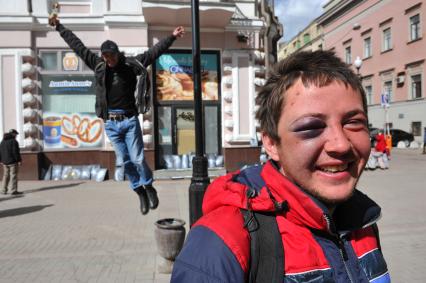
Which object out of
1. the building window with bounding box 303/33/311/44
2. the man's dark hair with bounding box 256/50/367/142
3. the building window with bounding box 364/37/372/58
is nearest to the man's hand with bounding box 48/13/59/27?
the man's dark hair with bounding box 256/50/367/142

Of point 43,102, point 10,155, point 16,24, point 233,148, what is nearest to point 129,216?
point 10,155

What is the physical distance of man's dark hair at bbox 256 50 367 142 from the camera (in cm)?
150

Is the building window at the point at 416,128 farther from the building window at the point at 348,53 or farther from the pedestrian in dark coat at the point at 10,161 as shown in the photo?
the pedestrian in dark coat at the point at 10,161

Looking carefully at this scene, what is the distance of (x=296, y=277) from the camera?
1.32m

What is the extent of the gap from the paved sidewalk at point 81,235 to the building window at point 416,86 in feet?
92.1

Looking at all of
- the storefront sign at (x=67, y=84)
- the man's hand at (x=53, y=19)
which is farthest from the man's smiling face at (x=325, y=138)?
the storefront sign at (x=67, y=84)

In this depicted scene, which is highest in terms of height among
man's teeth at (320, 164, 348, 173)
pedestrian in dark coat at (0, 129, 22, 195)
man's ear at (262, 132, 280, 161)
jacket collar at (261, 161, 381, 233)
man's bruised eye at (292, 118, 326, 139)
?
man's bruised eye at (292, 118, 326, 139)

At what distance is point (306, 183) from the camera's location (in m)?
1.49

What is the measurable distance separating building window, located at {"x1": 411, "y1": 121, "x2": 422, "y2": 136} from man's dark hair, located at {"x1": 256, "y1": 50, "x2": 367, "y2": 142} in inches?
1374

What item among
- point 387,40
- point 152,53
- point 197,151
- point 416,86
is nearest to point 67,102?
point 197,151

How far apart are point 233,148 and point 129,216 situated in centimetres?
609

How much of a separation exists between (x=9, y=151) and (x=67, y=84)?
3.25 m

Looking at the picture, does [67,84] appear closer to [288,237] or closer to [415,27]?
[288,237]

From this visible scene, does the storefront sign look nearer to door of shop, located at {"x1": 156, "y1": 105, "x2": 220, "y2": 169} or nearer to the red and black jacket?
door of shop, located at {"x1": 156, "y1": 105, "x2": 220, "y2": 169}
